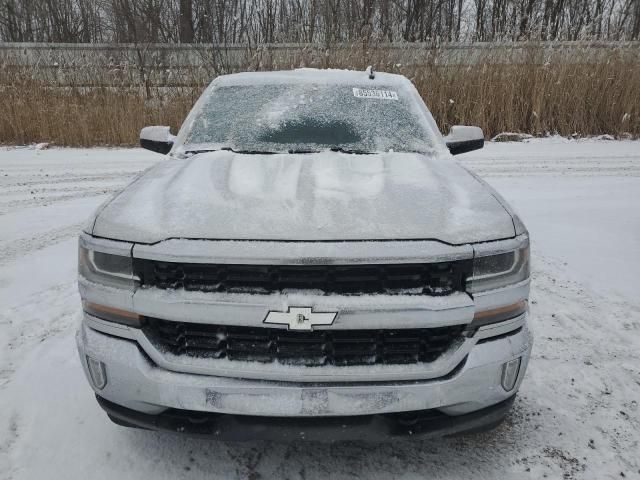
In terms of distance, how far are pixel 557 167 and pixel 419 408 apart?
728 centimetres

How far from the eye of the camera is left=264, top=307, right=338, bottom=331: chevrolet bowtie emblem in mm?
1514

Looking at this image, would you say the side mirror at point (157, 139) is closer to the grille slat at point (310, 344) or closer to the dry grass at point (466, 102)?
the grille slat at point (310, 344)

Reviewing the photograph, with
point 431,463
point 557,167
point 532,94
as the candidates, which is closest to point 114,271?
point 431,463

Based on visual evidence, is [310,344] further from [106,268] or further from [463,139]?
[463,139]

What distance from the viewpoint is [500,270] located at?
1673 mm

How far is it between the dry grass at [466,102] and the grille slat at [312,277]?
29.5ft

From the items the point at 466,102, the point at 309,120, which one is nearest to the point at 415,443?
the point at 309,120

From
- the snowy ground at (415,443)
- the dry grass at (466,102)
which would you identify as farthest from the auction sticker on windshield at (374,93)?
the dry grass at (466,102)

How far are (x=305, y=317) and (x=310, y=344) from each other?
12 centimetres

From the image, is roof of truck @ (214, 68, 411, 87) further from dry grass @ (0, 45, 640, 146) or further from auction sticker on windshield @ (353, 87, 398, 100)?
dry grass @ (0, 45, 640, 146)

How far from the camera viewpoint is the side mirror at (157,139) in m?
3.18

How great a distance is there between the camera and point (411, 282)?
159 cm


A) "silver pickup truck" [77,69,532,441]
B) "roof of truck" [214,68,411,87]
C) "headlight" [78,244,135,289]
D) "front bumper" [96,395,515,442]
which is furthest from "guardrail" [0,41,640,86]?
"front bumper" [96,395,515,442]

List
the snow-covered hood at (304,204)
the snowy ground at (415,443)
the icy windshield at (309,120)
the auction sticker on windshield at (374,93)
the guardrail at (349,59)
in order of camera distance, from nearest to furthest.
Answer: the snow-covered hood at (304,204) < the snowy ground at (415,443) < the icy windshield at (309,120) < the auction sticker on windshield at (374,93) < the guardrail at (349,59)
